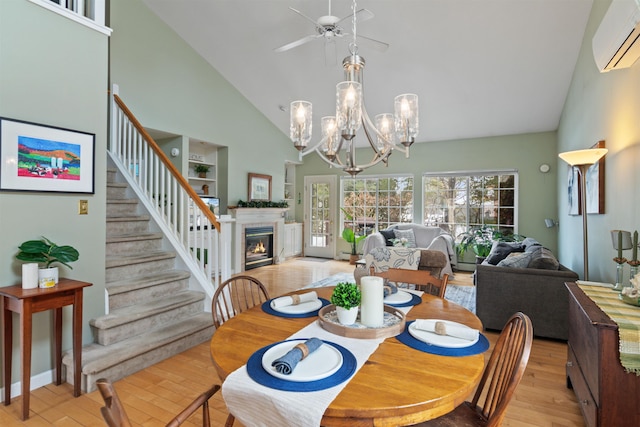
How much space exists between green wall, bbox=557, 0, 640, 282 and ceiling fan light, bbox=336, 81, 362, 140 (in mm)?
1905

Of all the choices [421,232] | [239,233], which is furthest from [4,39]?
[421,232]

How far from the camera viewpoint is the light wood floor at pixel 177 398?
190cm

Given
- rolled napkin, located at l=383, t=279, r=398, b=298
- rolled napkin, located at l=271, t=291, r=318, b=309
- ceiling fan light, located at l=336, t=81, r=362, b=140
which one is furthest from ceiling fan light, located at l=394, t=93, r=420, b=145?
rolled napkin, located at l=271, t=291, r=318, b=309

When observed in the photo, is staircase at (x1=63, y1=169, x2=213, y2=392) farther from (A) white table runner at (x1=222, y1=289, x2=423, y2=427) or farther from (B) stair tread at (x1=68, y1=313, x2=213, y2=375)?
(A) white table runner at (x1=222, y1=289, x2=423, y2=427)

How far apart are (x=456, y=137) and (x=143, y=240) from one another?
18.9 feet

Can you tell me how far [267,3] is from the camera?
13.3 ft

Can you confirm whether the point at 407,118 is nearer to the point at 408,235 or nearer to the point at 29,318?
the point at 29,318

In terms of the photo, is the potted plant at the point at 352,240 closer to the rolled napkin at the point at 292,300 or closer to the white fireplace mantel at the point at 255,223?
the white fireplace mantel at the point at 255,223

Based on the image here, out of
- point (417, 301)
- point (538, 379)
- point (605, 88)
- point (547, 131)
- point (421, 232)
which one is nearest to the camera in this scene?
point (417, 301)

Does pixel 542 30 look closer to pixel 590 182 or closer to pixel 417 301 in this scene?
pixel 590 182

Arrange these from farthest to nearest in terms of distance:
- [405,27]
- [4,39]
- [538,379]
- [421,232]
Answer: [421,232] < [405,27] < [538,379] < [4,39]

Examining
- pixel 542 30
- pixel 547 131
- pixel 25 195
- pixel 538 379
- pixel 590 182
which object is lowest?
pixel 538 379

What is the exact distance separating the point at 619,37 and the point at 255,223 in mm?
5504

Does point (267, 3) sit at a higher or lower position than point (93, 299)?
higher
